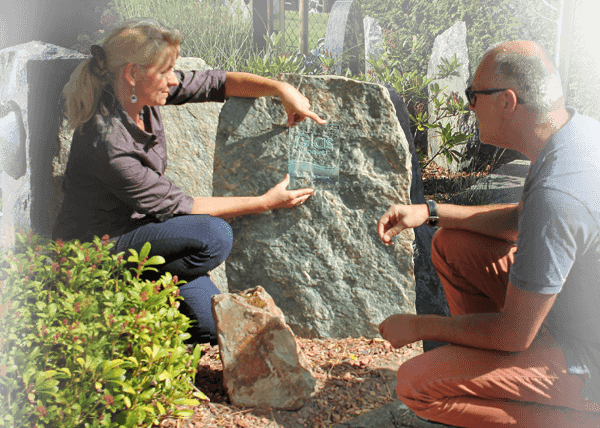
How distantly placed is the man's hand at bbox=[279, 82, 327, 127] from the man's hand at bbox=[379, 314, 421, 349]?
4.23ft

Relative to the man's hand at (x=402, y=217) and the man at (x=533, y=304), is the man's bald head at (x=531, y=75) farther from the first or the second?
the man's hand at (x=402, y=217)

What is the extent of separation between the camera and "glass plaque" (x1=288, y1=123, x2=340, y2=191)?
9.24 ft

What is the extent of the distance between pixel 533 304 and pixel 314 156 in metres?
1.51

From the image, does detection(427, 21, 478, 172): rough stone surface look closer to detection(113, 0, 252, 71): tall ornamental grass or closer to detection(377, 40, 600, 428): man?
detection(113, 0, 252, 71): tall ornamental grass

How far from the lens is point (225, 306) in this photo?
2.23 meters

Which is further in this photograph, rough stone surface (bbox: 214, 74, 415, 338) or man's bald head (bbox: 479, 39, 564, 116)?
rough stone surface (bbox: 214, 74, 415, 338)

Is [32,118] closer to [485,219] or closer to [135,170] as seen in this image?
[135,170]

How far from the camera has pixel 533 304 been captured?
1639mm

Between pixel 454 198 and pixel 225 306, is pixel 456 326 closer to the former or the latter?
pixel 225 306

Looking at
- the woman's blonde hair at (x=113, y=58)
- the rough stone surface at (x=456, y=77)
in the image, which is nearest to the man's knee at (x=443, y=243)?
the woman's blonde hair at (x=113, y=58)

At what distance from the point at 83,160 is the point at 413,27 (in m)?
5.61

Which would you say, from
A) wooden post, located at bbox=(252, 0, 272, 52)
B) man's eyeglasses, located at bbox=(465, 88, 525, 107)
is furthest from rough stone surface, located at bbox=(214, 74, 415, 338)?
wooden post, located at bbox=(252, 0, 272, 52)

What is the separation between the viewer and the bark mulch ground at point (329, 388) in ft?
7.03

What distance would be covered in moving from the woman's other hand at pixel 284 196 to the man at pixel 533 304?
1070 mm
